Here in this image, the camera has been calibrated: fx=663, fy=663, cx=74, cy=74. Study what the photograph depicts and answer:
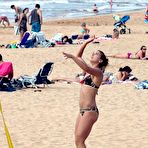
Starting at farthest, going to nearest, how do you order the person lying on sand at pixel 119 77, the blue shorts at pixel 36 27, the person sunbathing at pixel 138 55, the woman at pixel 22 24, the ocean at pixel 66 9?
the ocean at pixel 66 9, the woman at pixel 22 24, the blue shorts at pixel 36 27, the person sunbathing at pixel 138 55, the person lying on sand at pixel 119 77

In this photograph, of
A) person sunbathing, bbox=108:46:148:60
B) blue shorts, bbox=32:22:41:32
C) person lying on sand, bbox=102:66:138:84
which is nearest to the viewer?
person lying on sand, bbox=102:66:138:84

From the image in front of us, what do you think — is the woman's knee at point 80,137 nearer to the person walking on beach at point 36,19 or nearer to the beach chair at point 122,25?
the person walking on beach at point 36,19

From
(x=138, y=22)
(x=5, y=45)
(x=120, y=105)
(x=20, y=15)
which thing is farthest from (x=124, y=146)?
(x=138, y=22)

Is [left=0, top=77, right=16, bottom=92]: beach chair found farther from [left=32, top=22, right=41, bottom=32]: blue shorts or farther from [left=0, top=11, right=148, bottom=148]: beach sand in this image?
[left=32, top=22, right=41, bottom=32]: blue shorts

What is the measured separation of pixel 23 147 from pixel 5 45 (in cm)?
1408

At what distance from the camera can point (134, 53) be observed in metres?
19.8

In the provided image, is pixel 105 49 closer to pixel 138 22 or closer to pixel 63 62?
pixel 63 62

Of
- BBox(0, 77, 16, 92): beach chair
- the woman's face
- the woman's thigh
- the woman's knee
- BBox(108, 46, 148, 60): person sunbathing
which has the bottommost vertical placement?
BBox(108, 46, 148, 60): person sunbathing

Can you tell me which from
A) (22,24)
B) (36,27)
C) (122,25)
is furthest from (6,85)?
A: (122,25)

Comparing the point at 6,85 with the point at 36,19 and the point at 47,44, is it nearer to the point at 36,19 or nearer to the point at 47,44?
the point at 47,44

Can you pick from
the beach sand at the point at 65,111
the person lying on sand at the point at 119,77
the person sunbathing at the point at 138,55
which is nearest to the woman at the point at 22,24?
the beach sand at the point at 65,111

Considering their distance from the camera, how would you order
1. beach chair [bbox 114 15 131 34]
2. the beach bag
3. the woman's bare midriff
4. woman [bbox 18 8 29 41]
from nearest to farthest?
the woman's bare midriff < the beach bag < woman [bbox 18 8 29 41] < beach chair [bbox 114 15 131 34]

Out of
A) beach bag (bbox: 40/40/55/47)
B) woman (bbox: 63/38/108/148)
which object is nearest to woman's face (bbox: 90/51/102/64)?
woman (bbox: 63/38/108/148)

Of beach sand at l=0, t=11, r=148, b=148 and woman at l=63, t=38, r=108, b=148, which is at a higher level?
woman at l=63, t=38, r=108, b=148
